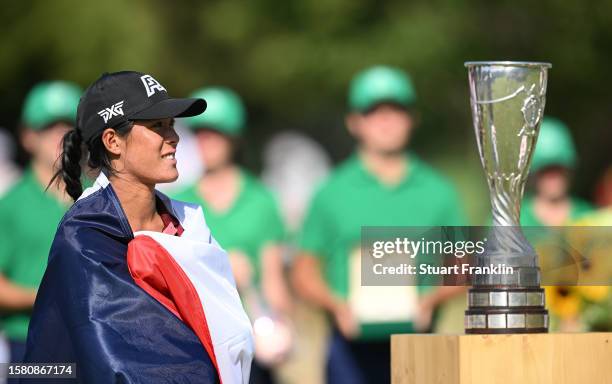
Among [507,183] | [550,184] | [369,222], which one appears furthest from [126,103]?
[550,184]

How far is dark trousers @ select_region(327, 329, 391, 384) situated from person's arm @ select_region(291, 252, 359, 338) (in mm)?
81

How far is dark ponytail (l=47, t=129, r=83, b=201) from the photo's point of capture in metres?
5.17

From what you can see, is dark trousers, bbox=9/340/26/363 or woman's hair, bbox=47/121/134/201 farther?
dark trousers, bbox=9/340/26/363

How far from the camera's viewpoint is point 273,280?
8.88m

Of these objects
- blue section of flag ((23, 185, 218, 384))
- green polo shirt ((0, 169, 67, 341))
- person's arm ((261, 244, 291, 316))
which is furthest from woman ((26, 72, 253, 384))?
person's arm ((261, 244, 291, 316))

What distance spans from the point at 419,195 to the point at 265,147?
27.7 feet

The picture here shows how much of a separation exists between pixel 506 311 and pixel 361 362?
134 inches

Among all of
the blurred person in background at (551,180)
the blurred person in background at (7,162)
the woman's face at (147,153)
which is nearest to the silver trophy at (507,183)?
the woman's face at (147,153)

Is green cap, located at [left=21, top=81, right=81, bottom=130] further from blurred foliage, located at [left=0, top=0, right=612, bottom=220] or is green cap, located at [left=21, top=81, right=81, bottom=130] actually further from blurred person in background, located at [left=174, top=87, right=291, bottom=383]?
blurred foliage, located at [left=0, top=0, right=612, bottom=220]

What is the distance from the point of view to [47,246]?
8156 mm

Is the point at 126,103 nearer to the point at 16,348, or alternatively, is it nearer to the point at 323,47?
the point at 16,348

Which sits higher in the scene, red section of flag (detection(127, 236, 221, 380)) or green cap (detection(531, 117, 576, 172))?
green cap (detection(531, 117, 576, 172))

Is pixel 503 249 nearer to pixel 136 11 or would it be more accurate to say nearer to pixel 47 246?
pixel 47 246

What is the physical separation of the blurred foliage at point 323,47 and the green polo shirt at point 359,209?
6165 mm
